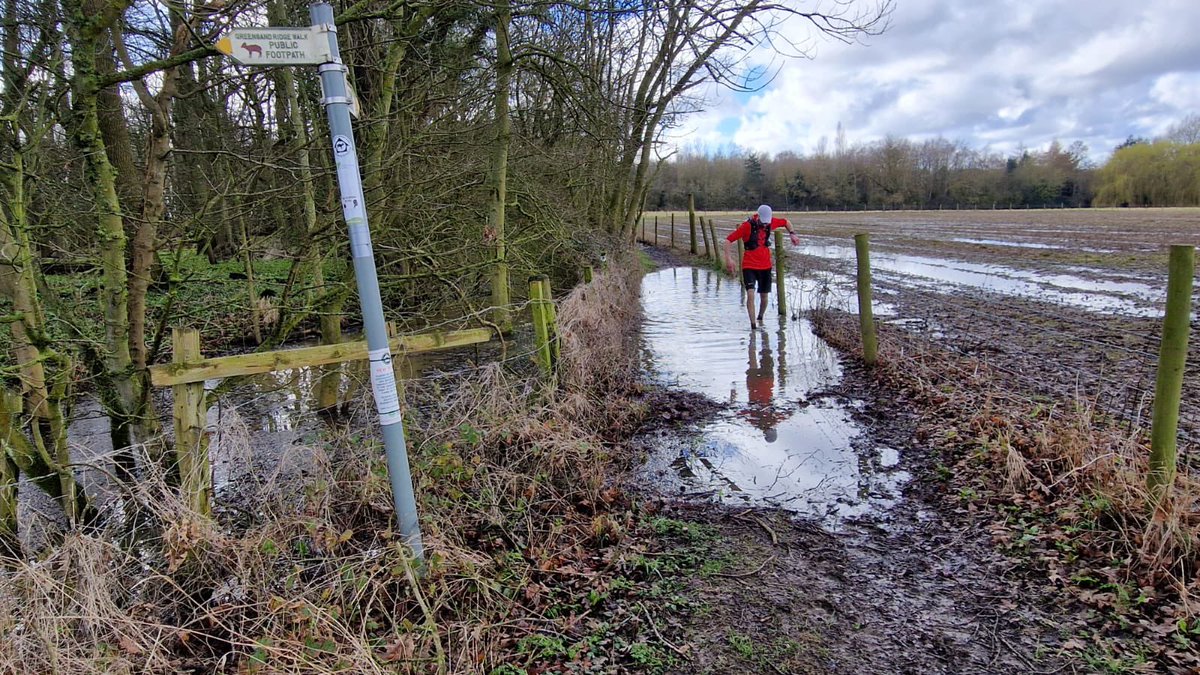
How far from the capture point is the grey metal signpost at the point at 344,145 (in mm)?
2689

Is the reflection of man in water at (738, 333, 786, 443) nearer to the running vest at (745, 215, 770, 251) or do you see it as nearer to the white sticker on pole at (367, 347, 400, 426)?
the running vest at (745, 215, 770, 251)

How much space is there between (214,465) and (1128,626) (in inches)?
197

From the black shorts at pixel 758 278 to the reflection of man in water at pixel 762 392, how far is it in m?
0.87

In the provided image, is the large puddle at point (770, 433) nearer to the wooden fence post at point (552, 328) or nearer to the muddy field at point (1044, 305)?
the wooden fence post at point (552, 328)

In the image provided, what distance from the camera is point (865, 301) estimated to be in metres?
7.44

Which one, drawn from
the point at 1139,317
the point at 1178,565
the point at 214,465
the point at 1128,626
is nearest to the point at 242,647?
the point at 214,465

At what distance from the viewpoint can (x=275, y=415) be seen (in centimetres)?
757

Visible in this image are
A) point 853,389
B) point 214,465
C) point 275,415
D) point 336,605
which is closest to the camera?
point 336,605

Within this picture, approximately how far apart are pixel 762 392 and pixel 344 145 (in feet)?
17.8

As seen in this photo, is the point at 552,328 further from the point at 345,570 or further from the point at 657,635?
the point at 657,635

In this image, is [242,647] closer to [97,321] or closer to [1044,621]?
[1044,621]

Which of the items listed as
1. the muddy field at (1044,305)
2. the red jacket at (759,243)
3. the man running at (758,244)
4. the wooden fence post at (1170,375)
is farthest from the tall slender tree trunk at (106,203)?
the red jacket at (759,243)

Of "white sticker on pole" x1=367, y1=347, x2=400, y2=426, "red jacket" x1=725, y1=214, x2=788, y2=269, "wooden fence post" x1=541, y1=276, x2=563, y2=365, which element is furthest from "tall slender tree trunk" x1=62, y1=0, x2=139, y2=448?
"red jacket" x1=725, y1=214, x2=788, y2=269

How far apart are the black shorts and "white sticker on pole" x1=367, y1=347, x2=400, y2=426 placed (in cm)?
745
